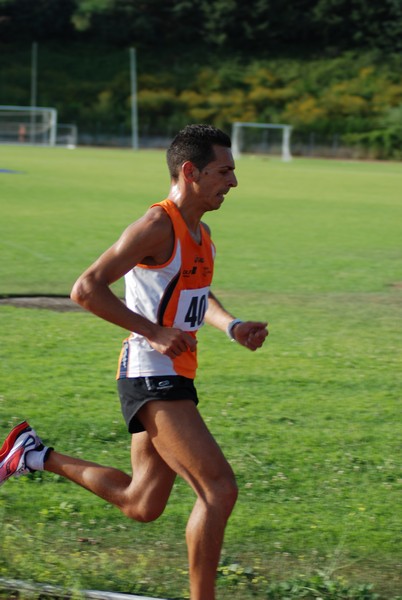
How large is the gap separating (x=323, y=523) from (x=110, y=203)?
862 inches

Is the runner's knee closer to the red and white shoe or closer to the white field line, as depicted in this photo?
the white field line

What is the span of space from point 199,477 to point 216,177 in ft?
4.37

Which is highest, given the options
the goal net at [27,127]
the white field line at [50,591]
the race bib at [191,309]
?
the race bib at [191,309]

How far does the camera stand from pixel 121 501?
16.4ft

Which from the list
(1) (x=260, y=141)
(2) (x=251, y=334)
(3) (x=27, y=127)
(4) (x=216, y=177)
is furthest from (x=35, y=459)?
(1) (x=260, y=141)

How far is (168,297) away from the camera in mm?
4738

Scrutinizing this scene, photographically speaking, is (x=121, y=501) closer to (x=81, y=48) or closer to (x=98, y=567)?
(x=98, y=567)

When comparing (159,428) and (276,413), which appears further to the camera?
(276,413)

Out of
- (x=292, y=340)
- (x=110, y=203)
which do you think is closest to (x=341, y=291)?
(x=292, y=340)

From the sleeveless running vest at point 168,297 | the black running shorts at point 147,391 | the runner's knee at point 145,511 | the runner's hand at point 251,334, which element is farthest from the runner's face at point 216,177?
the runner's knee at point 145,511

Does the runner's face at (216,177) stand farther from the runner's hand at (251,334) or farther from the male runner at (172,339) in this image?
the runner's hand at (251,334)

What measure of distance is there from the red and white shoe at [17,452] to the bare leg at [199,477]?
3.02 feet

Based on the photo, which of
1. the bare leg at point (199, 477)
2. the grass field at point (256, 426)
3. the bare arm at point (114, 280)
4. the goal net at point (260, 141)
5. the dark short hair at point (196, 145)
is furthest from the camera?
the goal net at point (260, 141)

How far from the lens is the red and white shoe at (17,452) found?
5.26 m
